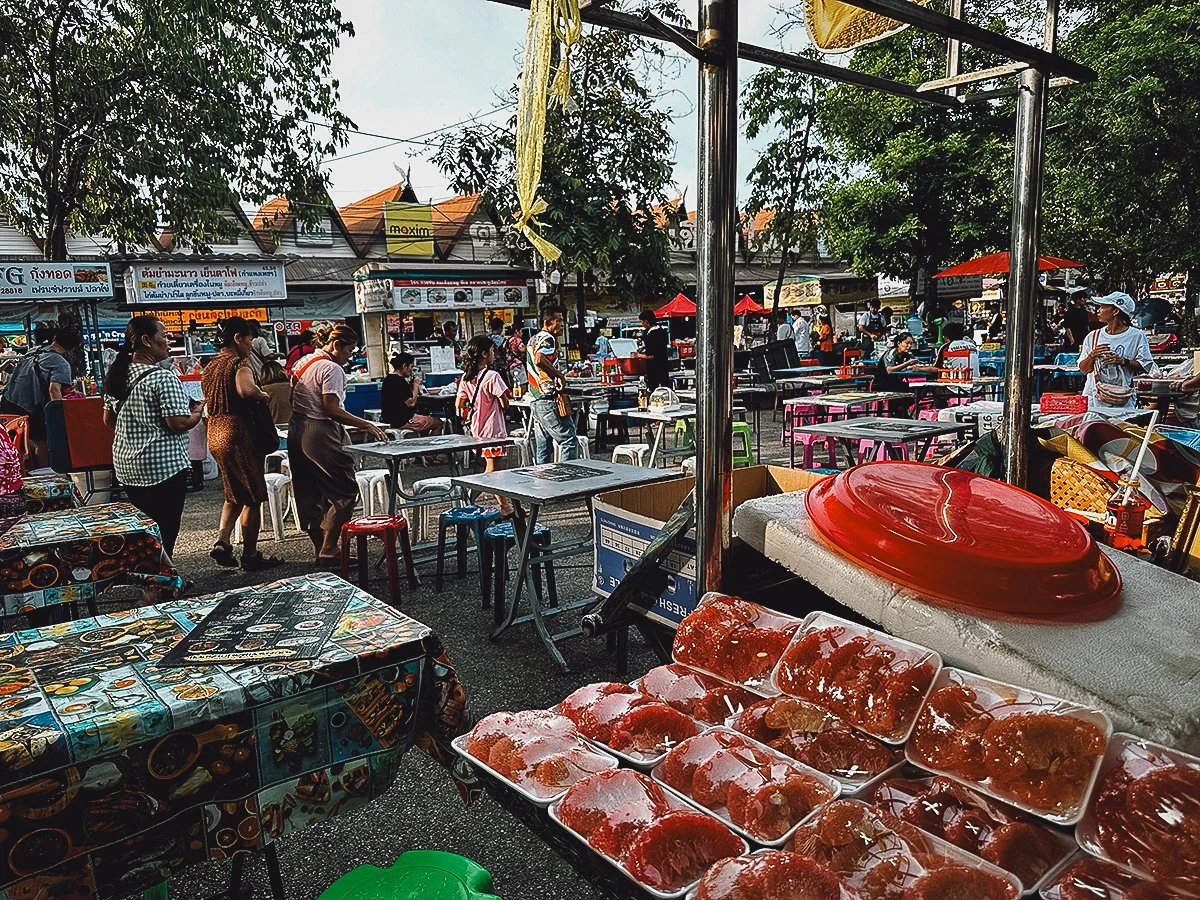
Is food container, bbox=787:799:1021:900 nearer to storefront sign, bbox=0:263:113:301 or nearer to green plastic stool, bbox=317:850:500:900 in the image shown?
green plastic stool, bbox=317:850:500:900

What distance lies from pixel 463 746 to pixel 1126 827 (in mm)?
1316

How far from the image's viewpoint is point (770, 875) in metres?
1.24

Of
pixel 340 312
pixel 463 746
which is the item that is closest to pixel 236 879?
pixel 463 746

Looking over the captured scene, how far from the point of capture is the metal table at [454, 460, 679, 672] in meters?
4.20

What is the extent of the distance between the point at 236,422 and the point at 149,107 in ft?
20.5

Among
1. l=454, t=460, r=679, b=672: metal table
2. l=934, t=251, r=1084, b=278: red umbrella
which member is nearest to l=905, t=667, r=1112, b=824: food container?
l=454, t=460, r=679, b=672: metal table

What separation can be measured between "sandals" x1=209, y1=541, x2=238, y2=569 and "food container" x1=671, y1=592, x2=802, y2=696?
16.8 feet

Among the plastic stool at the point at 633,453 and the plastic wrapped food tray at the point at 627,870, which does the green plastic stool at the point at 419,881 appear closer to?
the plastic wrapped food tray at the point at 627,870

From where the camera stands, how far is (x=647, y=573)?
8.52 ft

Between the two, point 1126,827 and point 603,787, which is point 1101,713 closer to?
point 1126,827

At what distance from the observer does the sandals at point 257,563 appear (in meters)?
6.12

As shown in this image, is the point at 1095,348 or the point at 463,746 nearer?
the point at 463,746

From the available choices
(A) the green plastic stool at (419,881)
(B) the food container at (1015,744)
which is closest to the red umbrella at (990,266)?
(B) the food container at (1015,744)

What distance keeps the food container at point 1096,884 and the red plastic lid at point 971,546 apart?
65 cm
